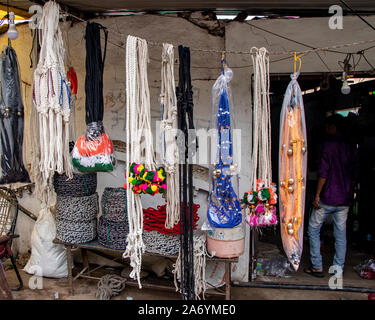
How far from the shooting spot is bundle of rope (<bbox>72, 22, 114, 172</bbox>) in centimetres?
252

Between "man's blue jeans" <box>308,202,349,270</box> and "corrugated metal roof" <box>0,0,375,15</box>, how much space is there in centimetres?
207

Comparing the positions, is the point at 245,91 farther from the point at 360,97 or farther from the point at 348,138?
the point at 360,97

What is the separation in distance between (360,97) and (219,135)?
382cm

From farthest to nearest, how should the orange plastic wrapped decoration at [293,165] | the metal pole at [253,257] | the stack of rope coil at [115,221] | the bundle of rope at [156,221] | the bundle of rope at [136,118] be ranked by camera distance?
the metal pole at [253,257] < the stack of rope coil at [115,221] < the bundle of rope at [156,221] < the orange plastic wrapped decoration at [293,165] < the bundle of rope at [136,118]

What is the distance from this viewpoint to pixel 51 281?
376 cm

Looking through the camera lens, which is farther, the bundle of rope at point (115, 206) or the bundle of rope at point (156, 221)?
the bundle of rope at point (115, 206)

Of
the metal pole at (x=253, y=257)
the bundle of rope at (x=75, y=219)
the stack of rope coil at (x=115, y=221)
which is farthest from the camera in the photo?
the metal pole at (x=253, y=257)

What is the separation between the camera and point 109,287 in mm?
3434

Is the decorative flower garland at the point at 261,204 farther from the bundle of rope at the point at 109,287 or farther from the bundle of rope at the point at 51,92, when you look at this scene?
the bundle of rope at the point at 109,287

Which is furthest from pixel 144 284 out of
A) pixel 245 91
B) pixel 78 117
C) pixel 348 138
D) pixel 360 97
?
pixel 360 97

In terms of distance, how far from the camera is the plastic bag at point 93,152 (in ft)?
8.27

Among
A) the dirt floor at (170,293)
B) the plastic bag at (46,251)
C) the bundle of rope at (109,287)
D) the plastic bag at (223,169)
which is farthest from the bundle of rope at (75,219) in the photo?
the plastic bag at (223,169)

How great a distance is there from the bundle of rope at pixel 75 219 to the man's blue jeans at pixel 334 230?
8.06 ft

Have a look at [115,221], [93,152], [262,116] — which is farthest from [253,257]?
[93,152]
